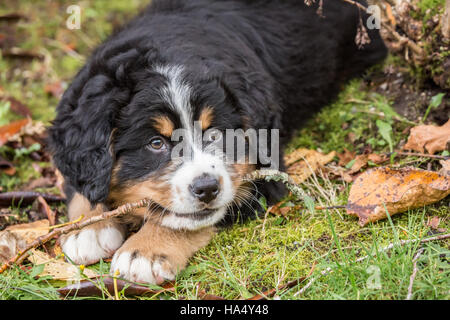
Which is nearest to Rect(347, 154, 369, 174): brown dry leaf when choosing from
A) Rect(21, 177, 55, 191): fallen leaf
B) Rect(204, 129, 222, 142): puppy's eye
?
Rect(204, 129, 222, 142): puppy's eye

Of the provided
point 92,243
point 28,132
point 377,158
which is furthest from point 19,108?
point 377,158

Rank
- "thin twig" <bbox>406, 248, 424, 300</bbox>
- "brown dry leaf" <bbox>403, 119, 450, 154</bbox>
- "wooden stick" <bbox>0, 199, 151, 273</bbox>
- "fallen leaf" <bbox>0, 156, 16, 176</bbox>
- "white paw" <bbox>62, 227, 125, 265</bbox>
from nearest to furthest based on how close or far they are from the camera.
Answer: "thin twig" <bbox>406, 248, 424, 300</bbox> → "wooden stick" <bbox>0, 199, 151, 273</bbox> → "white paw" <bbox>62, 227, 125, 265</bbox> → "brown dry leaf" <bbox>403, 119, 450, 154</bbox> → "fallen leaf" <bbox>0, 156, 16, 176</bbox>

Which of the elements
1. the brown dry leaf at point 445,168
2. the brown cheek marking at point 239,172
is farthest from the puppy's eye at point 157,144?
the brown dry leaf at point 445,168

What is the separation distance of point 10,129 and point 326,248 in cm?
304

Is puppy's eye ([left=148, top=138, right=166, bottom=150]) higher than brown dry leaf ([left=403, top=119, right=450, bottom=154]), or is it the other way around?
puppy's eye ([left=148, top=138, right=166, bottom=150])

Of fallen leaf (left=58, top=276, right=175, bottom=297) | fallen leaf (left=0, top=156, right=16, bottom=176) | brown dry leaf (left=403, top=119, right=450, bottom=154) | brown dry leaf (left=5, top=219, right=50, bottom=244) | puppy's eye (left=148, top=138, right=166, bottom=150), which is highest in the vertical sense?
puppy's eye (left=148, top=138, right=166, bottom=150)

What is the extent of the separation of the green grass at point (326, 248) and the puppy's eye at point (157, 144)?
2.10 feet

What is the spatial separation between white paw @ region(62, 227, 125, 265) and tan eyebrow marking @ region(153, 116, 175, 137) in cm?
70

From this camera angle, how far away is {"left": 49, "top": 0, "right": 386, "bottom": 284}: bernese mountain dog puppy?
2.87 metres

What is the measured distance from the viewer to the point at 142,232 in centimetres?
298

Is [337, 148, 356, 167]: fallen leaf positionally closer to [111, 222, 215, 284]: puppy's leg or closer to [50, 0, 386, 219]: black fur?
[50, 0, 386, 219]: black fur
